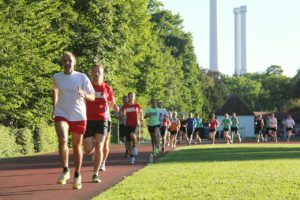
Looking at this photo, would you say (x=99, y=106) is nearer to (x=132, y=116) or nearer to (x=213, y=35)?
(x=132, y=116)

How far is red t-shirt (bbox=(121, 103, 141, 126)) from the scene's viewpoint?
16.5m

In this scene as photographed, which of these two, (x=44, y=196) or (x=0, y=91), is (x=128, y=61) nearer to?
(x=0, y=91)

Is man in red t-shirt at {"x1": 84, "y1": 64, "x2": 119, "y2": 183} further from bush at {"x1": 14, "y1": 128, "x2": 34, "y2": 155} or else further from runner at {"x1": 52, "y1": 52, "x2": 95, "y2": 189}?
bush at {"x1": 14, "y1": 128, "x2": 34, "y2": 155}

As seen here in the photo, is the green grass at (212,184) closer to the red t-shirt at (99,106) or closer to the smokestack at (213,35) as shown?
the red t-shirt at (99,106)

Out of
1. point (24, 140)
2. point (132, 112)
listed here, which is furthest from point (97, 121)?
point (24, 140)

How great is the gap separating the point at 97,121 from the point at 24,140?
15.3 meters

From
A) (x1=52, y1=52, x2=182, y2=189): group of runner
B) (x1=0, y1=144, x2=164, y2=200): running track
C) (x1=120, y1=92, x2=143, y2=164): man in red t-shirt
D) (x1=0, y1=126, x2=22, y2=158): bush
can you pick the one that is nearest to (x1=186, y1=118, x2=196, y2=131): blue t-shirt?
(x1=0, y1=126, x2=22, y2=158): bush

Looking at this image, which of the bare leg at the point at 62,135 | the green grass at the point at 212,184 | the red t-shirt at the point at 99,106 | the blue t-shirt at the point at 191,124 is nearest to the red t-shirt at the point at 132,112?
the green grass at the point at 212,184

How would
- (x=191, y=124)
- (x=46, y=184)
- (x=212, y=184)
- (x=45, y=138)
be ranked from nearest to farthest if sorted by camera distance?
1. (x=212, y=184)
2. (x=46, y=184)
3. (x=45, y=138)
4. (x=191, y=124)

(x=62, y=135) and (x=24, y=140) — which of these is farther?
(x=24, y=140)

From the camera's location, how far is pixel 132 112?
1652cm

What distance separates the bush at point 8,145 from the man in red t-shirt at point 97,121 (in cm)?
1239

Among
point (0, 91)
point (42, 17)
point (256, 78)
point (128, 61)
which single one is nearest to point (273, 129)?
point (128, 61)

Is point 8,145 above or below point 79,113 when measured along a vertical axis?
below
